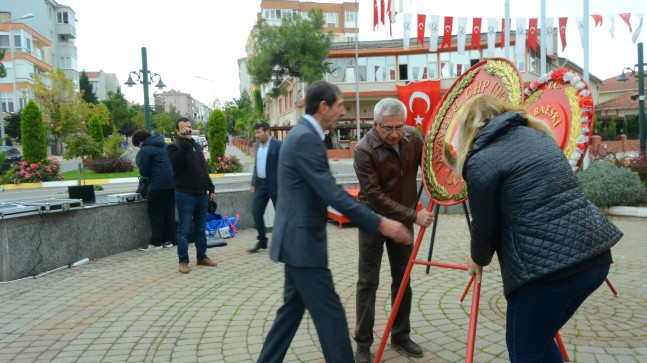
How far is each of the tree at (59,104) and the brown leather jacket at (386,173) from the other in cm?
4694

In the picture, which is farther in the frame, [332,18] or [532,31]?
[332,18]

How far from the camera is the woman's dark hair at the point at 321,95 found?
3066 millimetres

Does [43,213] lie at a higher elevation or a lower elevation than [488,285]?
higher

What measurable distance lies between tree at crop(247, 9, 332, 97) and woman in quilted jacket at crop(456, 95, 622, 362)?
39415 millimetres

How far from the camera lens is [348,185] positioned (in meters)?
11.4

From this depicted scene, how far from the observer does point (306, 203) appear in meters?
2.99

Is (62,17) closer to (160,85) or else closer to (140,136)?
(160,85)

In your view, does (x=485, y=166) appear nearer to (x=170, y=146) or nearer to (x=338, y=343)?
(x=338, y=343)

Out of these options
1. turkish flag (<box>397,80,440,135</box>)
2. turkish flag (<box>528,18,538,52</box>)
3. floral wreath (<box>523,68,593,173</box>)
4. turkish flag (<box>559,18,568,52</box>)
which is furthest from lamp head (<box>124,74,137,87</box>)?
floral wreath (<box>523,68,593,173</box>)

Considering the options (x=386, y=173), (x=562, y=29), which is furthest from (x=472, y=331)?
(x=562, y=29)

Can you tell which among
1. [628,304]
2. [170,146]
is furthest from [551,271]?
[170,146]

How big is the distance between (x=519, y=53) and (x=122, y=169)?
20150 millimetres

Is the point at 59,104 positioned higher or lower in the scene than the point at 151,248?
higher

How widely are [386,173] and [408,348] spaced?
4.43 feet
